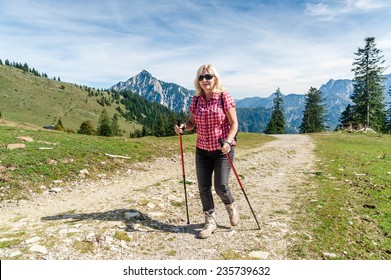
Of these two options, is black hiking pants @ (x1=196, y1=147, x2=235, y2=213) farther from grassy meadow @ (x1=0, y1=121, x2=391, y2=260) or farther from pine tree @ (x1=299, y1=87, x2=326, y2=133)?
pine tree @ (x1=299, y1=87, x2=326, y2=133)

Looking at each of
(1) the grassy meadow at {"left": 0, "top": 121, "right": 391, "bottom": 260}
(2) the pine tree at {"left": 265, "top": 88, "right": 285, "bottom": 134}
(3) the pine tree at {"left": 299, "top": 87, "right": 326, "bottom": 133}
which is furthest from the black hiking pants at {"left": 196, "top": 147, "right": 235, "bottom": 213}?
(3) the pine tree at {"left": 299, "top": 87, "right": 326, "bottom": 133}

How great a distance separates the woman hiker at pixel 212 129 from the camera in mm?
6102

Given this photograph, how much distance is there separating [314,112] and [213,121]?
89.1 m

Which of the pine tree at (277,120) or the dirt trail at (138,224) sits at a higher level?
the pine tree at (277,120)

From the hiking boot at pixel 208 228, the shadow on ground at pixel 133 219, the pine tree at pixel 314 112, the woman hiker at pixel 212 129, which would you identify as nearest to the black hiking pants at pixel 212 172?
the woman hiker at pixel 212 129

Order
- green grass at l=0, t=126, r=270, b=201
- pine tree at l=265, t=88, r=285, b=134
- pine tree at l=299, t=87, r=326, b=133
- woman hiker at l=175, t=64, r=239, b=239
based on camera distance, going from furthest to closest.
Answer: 1. pine tree at l=265, t=88, r=285, b=134
2. pine tree at l=299, t=87, r=326, b=133
3. green grass at l=0, t=126, r=270, b=201
4. woman hiker at l=175, t=64, r=239, b=239

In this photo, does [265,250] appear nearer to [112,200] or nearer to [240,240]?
[240,240]

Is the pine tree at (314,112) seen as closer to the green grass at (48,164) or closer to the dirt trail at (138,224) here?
the green grass at (48,164)

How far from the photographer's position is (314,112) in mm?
86188

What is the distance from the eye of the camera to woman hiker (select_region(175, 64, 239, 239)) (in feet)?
20.0

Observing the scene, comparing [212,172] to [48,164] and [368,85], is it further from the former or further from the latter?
[368,85]

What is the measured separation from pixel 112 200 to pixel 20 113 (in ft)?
703
